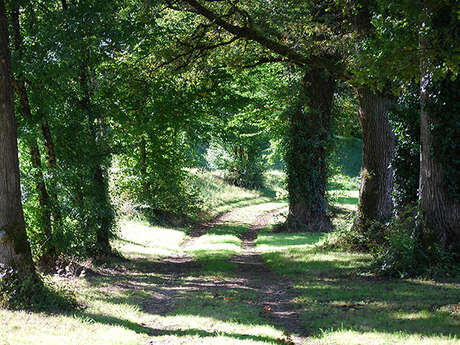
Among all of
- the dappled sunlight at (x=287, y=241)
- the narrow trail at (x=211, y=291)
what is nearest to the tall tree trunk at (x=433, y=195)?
the narrow trail at (x=211, y=291)

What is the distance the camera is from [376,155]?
556 inches

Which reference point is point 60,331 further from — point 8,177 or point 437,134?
point 437,134

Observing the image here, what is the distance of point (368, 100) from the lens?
14.0m

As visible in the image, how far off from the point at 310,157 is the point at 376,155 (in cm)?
678

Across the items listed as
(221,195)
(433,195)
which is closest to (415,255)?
(433,195)

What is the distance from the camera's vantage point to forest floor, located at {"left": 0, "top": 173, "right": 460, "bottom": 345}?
6266 mm

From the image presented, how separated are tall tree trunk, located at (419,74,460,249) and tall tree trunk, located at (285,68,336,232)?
9.36m

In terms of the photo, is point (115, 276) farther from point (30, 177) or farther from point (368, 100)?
point (368, 100)

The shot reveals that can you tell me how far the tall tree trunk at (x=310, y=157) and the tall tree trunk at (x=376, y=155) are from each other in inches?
222

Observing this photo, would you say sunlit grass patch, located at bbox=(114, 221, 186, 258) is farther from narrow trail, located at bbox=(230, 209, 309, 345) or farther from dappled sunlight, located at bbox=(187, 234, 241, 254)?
narrow trail, located at bbox=(230, 209, 309, 345)

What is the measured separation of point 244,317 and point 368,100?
8912 millimetres

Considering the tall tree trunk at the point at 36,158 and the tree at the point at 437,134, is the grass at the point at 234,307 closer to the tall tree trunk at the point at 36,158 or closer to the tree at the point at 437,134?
the tree at the point at 437,134

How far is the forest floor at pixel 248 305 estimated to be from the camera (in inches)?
247

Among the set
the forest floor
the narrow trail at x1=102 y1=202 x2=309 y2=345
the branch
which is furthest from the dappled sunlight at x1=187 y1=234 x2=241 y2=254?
the branch
